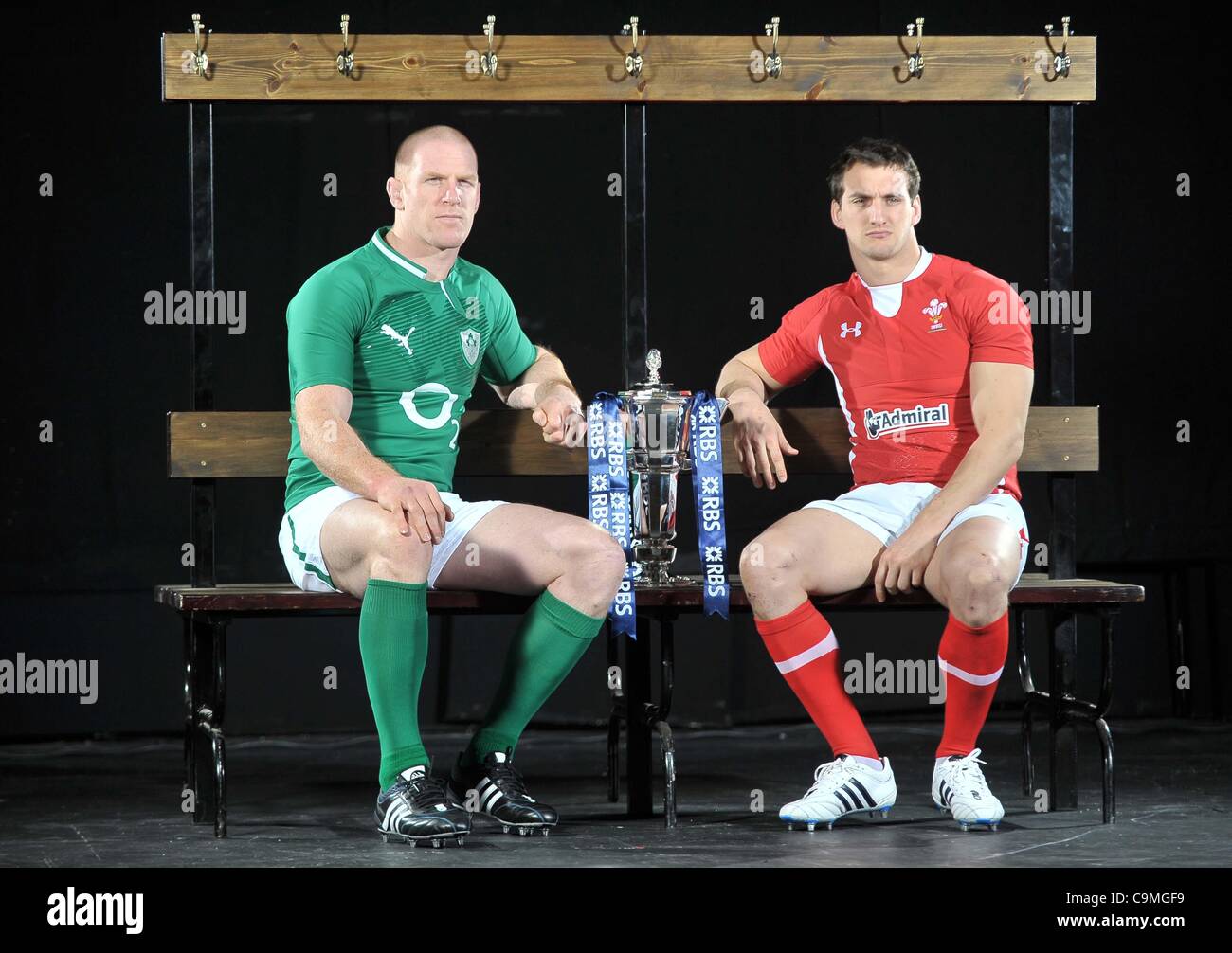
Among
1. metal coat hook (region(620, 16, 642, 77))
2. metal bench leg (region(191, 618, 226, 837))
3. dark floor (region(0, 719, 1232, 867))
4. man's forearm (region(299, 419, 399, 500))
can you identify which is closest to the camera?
dark floor (region(0, 719, 1232, 867))

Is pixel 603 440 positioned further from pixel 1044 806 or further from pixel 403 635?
pixel 1044 806

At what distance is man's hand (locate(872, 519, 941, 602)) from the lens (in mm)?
3287

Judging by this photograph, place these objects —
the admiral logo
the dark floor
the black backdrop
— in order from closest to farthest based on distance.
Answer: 1. the dark floor
2. the admiral logo
3. the black backdrop

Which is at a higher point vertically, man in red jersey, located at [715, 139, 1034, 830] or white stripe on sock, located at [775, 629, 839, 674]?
man in red jersey, located at [715, 139, 1034, 830]

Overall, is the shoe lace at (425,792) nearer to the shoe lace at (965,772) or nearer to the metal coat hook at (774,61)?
the shoe lace at (965,772)

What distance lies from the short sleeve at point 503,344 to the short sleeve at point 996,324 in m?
0.93

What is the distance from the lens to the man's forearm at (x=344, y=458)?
125 inches

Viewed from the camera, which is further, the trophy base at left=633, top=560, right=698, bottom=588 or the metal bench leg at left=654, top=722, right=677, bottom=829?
the trophy base at left=633, top=560, right=698, bottom=588

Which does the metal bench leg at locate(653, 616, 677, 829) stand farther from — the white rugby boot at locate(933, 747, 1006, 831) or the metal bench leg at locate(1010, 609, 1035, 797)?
the metal bench leg at locate(1010, 609, 1035, 797)

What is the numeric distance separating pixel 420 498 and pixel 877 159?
3.91 ft

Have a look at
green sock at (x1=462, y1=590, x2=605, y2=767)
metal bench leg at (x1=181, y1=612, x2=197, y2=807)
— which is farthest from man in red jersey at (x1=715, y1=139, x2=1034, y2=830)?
metal bench leg at (x1=181, y1=612, x2=197, y2=807)

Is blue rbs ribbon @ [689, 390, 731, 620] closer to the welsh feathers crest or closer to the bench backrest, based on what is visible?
the bench backrest

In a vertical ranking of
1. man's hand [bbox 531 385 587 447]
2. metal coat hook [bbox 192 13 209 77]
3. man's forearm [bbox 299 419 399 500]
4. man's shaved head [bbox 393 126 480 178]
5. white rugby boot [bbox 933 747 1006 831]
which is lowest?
white rugby boot [bbox 933 747 1006 831]

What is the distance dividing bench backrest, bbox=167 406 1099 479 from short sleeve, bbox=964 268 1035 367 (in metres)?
0.31
